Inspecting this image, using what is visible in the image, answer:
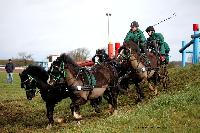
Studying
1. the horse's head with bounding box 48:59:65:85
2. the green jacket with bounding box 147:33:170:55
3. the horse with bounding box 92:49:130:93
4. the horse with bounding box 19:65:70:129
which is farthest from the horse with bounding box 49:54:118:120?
the green jacket with bounding box 147:33:170:55

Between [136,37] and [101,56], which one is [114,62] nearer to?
[101,56]

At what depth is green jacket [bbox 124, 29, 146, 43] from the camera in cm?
1727

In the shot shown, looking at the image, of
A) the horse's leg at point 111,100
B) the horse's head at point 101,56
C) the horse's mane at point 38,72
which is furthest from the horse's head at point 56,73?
the horse's head at point 101,56

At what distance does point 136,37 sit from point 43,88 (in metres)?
5.07

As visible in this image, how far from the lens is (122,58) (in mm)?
16172

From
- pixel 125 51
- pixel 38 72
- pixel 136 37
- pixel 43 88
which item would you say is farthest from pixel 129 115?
pixel 136 37

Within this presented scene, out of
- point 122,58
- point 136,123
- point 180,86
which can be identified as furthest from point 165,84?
point 136,123

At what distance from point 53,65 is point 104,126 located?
9.86ft

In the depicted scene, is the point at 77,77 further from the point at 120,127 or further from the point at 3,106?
the point at 3,106

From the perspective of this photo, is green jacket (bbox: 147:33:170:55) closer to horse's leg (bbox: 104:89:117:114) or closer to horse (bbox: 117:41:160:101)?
horse (bbox: 117:41:160:101)

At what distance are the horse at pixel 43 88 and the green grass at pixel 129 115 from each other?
28.6 inches

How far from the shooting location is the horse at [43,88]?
535 inches

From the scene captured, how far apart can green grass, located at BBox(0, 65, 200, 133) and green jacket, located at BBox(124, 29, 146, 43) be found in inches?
91.7

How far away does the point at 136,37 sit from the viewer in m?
17.3
